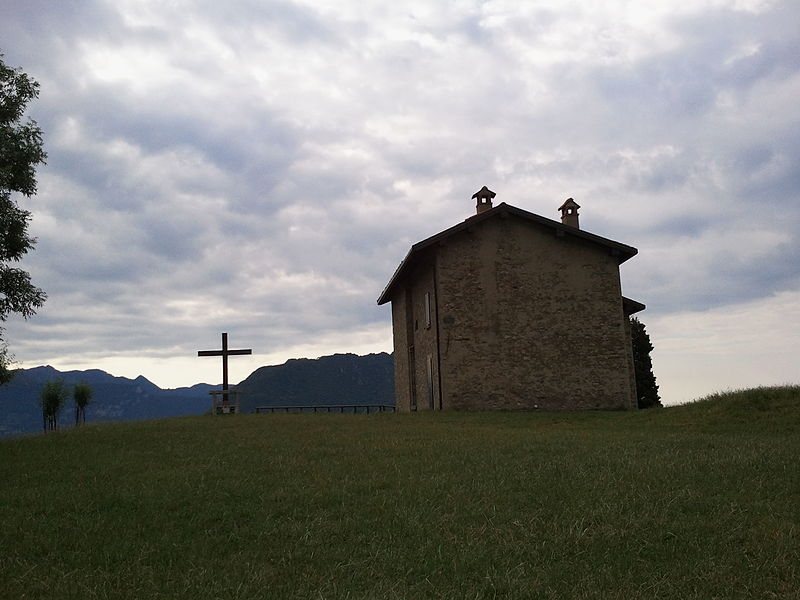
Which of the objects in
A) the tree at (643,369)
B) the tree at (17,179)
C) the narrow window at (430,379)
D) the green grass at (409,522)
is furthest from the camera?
the tree at (643,369)

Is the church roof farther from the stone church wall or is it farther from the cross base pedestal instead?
the cross base pedestal

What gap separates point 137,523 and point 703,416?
57.4ft

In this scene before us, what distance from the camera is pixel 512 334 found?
95.8ft

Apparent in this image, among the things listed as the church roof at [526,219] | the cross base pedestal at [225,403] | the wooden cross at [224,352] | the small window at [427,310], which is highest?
the church roof at [526,219]

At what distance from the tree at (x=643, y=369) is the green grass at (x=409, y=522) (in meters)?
33.3

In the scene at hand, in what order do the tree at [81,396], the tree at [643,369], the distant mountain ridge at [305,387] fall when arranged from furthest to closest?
the distant mountain ridge at [305,387], the tree at [643,369], the tree at [81,396]

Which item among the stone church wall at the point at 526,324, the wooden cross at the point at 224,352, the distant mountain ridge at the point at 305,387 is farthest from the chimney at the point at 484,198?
the distant mountain ridge at the point at 305,387

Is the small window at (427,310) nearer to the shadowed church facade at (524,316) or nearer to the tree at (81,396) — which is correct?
the shadowed church facade at (524,316)

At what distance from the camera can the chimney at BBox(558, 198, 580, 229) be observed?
33250mm

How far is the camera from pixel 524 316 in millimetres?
29375

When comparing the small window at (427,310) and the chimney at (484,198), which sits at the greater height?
the chimney at (484,198)

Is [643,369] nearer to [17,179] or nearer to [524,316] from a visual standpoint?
[524,316]

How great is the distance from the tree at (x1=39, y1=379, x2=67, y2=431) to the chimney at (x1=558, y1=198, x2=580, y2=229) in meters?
26.1

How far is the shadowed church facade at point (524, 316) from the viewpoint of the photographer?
28.9 meters
